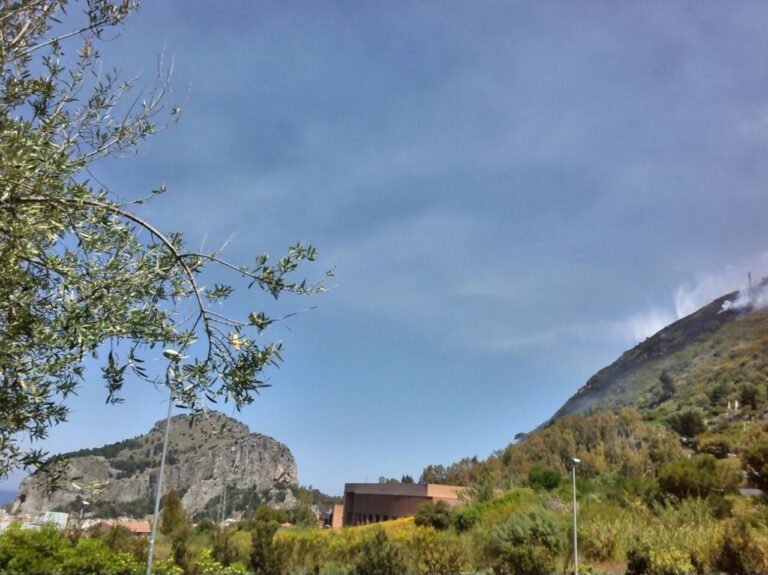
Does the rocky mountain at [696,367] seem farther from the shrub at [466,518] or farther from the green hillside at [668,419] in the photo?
the shrub at [466,518]

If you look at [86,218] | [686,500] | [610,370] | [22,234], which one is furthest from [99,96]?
[610,370]

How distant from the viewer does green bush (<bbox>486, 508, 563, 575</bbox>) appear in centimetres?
2066

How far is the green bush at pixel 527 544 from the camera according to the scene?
2066 cm

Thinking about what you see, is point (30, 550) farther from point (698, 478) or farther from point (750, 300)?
point (750, 300)

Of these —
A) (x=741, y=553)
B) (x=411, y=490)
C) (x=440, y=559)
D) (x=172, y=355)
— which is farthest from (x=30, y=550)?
(x=411, y=490)

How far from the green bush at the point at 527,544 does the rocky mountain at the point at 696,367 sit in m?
43.1

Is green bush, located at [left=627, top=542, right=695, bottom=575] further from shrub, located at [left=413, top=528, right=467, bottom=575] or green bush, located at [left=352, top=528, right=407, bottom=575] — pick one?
green bush, located at [left=352, top=528, right=407, bottom=575]

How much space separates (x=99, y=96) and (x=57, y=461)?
3049 mm

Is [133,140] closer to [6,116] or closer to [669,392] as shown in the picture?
[6,116]

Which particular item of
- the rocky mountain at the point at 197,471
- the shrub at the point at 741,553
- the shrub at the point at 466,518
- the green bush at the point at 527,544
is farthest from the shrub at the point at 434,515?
the rocky mountain at the point at 197,471

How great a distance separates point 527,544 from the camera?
2105cm

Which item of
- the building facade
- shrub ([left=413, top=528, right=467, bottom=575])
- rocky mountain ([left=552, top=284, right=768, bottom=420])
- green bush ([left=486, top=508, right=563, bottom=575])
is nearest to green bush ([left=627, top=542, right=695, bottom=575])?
green bush ([left=486, top=508, right=563, bottom=575])

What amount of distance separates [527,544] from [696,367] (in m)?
80.3

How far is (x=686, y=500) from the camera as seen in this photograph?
89.6 ft
